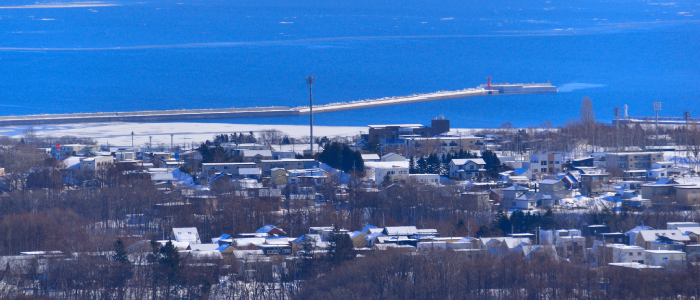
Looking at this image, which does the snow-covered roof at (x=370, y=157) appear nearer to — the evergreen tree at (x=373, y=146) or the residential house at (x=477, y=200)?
the evergreen tree at (x=373, y=146)

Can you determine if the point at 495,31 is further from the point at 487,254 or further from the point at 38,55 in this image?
the point at 487,254

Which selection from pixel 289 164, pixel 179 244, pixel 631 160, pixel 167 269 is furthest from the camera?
pixel 631 160

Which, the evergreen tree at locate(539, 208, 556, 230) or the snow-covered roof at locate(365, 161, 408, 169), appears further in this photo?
the snow-covered roof at locate(365, 161, 408, 169)

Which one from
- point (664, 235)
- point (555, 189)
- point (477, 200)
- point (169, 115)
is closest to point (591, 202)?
point (555, 189)

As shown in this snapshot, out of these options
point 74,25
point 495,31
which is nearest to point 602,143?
point 495,31

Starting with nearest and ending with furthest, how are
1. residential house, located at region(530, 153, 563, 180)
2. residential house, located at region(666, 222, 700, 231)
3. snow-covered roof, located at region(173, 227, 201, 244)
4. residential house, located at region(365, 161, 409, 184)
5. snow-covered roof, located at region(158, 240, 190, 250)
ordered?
snow-covered roof, located at region(158, 240, 190, 250)
snow-covered roof, located at region(173, 227, 201, 244)
residential house, located at region(666, 222, 700, 231)
residential house, located at region(365, 161, 409, 184)
residential house, located at region(530, 153, 563, 180)

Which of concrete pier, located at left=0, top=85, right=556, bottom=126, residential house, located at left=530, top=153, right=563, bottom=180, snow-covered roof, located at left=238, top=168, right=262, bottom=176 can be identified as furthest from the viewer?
concrete pier, located at left=0, top=85, right=556, bottom=126

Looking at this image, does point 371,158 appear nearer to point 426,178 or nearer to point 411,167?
point 411,167

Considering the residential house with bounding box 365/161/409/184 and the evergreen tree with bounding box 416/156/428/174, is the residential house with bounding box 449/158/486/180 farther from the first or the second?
the residential house with bounding box 365/161/409/184

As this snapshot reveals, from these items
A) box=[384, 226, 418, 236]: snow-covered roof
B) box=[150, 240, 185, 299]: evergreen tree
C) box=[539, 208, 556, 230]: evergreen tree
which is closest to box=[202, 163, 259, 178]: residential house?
box=[384, 226, 418, 236]: snow-covered roof
